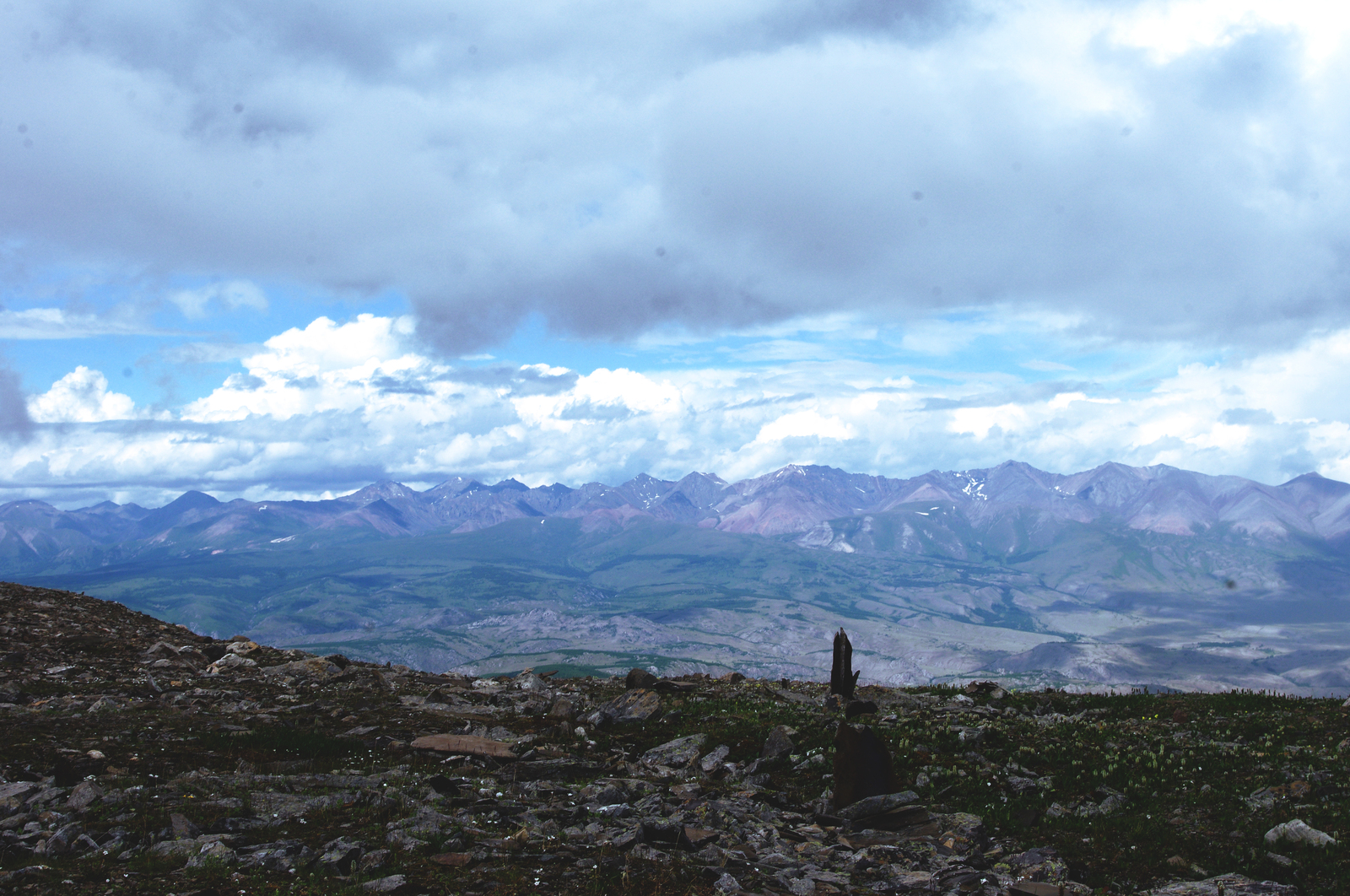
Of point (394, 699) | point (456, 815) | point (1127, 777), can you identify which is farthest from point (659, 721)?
point (1127, 777)

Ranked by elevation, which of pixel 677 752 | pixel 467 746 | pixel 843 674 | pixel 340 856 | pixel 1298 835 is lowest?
pixel 677 752

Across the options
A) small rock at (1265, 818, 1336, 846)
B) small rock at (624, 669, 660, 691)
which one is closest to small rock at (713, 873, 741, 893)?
small rock at (1265, 818, 1336, 846)

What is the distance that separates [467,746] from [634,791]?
685 cm

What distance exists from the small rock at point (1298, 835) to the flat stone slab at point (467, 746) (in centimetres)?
2002

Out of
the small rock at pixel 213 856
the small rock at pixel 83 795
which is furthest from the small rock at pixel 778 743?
the small rock at pixel 83 795

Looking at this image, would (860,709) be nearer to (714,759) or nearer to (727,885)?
(714,759)

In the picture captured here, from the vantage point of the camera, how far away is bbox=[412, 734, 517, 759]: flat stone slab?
2553 centimetres

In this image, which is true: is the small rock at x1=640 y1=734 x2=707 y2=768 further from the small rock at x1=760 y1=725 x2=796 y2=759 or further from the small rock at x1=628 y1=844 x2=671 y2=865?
the small rock at x1=628 y1=844 x2=671 y2=865

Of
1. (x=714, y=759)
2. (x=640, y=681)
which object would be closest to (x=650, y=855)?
(x=714, y=759)

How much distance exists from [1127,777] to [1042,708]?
40.0ft

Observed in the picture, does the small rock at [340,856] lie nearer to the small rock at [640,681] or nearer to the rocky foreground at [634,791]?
the rocky foreground at [634,791]

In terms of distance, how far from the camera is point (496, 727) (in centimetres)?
3025

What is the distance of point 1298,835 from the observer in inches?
688

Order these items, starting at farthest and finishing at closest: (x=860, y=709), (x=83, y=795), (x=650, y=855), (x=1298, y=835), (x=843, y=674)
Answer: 1. (x=843, y=674)
2. (x=860, y=709)
3. (x=83, y=795)
4. (x=1298, y=835)
5. (x=650, y=855)
